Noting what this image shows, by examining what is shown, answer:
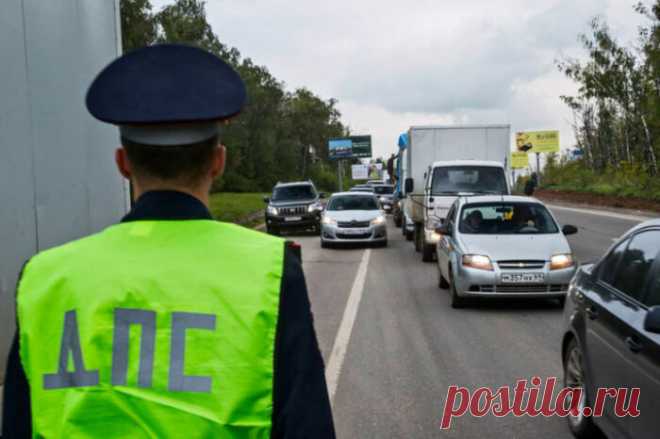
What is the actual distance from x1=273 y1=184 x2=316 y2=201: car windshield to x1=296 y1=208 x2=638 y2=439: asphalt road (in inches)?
587

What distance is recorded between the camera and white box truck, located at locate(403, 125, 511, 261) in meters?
19.2

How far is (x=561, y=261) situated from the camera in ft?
38.3

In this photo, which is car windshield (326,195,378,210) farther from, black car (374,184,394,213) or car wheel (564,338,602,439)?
black car (374,184,394,213)

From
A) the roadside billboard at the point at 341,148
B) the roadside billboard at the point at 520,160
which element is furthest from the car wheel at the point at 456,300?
the roadside billboard at the point at 341,148

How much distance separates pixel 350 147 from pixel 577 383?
10977cm

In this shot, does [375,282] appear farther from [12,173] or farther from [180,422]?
[180,422]

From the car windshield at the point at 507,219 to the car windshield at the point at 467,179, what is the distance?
5783mm

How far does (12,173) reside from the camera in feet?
22.1

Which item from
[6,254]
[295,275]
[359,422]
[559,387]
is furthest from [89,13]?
[295,275]

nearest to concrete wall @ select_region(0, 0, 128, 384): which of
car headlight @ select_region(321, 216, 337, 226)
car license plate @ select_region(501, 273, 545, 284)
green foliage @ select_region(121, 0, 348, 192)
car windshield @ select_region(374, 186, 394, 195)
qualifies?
car license plate @ select_region(501, 273, 545, 284)

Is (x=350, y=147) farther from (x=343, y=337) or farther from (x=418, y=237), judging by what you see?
(x=343, y=337)

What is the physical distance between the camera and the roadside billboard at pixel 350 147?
4437 inches

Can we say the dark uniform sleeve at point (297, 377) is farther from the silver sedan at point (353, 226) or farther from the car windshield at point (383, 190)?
the car windshield at point (383, 190)

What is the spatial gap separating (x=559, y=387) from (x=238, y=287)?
5.74 metres
